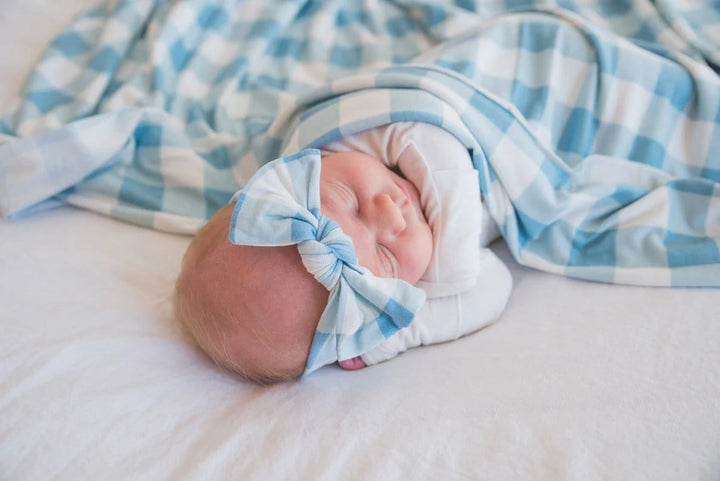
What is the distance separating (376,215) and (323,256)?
Answer: 0.44ft

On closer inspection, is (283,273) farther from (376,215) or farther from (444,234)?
(444,234)

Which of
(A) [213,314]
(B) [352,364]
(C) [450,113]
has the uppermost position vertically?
(C) [450,113]

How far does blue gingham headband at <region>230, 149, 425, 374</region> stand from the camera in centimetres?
69

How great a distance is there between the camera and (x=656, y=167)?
103cm

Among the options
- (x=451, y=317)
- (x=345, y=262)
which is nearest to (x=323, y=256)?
(x=345, y=262)

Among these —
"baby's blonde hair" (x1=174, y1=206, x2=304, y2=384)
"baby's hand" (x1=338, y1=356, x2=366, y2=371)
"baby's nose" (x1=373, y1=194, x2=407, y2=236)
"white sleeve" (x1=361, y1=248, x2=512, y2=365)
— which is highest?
"baby's nose" (x1=373, y1=194, x2=407, y2=236)

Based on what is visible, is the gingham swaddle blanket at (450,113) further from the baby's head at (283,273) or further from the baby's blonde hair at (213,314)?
the baby's blonde hair at (213,314)

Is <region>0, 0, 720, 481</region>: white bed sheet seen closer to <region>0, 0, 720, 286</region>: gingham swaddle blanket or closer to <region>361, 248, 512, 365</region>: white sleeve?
<region>361, 248, 512, 365</region>: white sleeve

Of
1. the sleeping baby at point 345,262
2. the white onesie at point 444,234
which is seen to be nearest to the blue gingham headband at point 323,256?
the sleeping baby at point 345,262

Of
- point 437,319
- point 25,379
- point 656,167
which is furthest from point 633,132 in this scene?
point 25,379

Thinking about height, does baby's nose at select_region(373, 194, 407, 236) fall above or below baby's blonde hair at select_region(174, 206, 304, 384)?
above

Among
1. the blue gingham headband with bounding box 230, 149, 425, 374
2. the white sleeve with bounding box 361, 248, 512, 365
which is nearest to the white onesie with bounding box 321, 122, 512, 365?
Answer: the white sleeve with bounding box 361, 248, 512, 365

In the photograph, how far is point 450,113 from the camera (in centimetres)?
91

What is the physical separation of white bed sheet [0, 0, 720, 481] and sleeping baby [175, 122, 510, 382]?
5 centimetres
